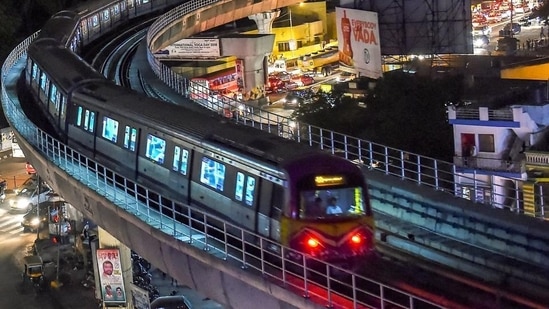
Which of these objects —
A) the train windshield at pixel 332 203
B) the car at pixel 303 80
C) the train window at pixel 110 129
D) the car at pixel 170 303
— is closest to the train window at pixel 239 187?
the train windshield at pixel 332 203

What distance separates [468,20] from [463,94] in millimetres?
4880

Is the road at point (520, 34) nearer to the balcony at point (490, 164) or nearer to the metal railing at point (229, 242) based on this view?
the balcony at point (490, 164)

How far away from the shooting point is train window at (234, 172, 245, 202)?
1421 centimetres

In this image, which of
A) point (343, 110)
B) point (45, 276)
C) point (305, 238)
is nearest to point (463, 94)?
point (343, 110)

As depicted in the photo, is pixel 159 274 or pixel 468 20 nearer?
pixel 159 274

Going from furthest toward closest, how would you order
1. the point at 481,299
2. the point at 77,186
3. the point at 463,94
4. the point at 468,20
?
the point at 468,20
the point at 463,94
the point at 77,186
the point at 481,299

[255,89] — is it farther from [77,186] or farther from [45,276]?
[77,186]

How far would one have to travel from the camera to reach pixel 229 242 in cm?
1454

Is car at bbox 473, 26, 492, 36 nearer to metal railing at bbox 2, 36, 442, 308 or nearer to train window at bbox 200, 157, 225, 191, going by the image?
metal railing at bbox 2, 36, 442, 308

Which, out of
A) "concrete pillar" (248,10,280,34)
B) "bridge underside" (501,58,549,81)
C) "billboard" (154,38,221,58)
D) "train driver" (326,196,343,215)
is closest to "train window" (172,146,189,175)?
"train driver" (326,196,343,215)

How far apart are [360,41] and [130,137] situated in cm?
2204

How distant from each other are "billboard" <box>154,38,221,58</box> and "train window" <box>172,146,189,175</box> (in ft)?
85.9

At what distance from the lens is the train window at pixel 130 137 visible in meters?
17.8

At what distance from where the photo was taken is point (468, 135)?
26.9 metres
